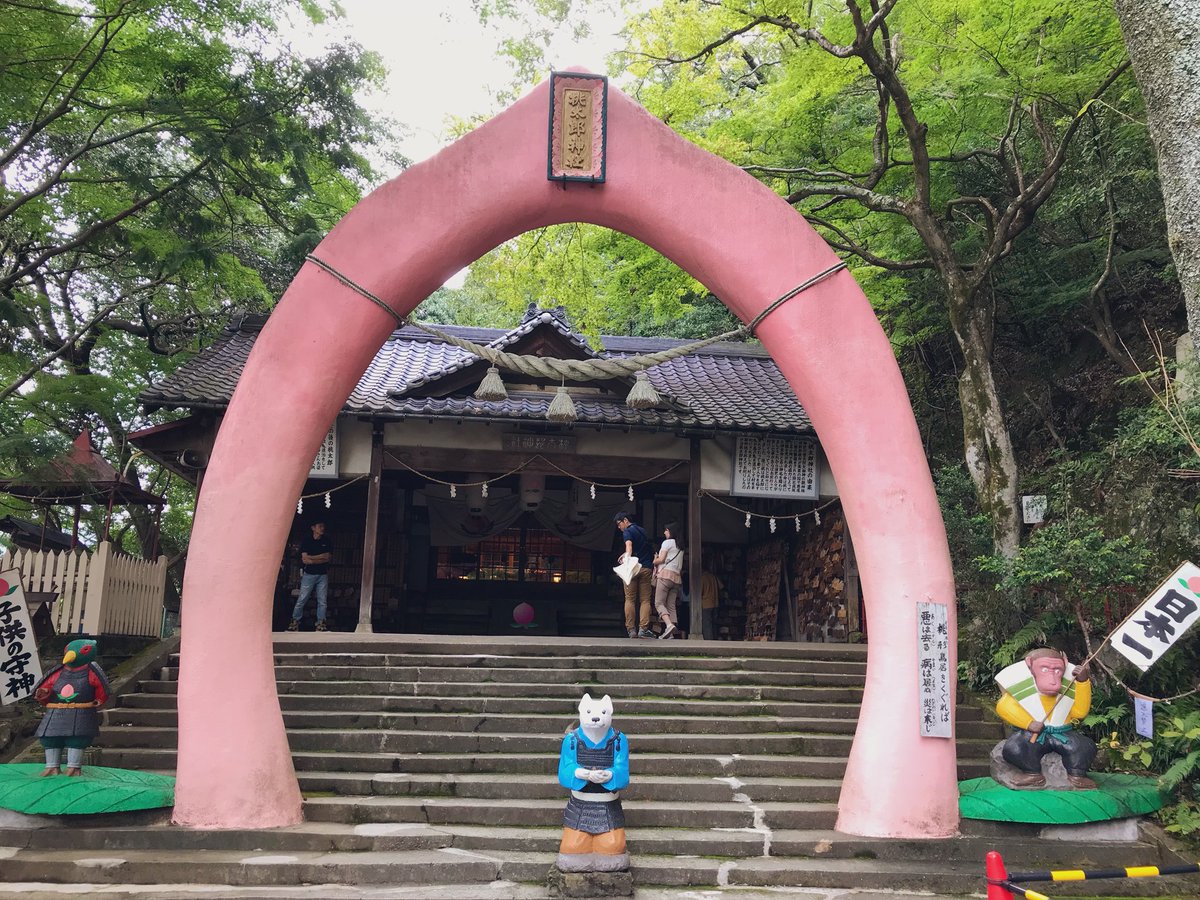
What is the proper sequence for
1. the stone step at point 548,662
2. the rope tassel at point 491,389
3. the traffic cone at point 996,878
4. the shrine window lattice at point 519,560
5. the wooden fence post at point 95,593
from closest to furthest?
the traffic cone at point 996,878
the stone step at point 548,662
the wooden fence post at point 95,593
the rope tassel at point 491,389
the shrine window lattice at point 519,560

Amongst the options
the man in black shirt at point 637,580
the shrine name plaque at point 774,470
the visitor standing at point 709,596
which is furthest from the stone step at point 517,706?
the visitor standing at point 709,596

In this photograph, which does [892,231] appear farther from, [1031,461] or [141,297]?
[141,297]

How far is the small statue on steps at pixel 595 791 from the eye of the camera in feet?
17.7

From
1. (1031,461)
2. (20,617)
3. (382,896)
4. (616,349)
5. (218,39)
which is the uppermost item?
(218,39)

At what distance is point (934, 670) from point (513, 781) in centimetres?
346

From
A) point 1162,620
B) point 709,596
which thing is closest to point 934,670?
point 1162,620

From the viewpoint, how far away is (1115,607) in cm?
809

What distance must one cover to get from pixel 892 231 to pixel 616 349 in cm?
587

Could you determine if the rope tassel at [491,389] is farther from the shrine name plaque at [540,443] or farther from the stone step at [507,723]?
the stone step at [507,723]

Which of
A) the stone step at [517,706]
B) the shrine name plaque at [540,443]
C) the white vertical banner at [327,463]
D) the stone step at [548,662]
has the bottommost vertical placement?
the stone step at [517,706]

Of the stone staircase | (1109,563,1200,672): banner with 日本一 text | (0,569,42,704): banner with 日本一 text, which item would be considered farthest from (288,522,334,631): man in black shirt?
(1109,563,1200,672): banner with 日本一 text

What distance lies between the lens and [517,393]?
1284cm

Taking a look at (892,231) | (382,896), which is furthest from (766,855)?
(892,231)

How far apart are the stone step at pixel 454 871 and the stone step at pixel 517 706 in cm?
246
